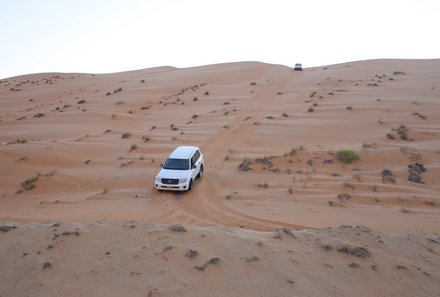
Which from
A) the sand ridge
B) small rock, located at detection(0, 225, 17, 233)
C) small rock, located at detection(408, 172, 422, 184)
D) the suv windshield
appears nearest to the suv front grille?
the suv windshield

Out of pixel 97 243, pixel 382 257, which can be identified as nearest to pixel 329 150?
pixel 382 257

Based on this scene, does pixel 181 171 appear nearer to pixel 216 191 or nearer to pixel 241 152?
pixel 216 191

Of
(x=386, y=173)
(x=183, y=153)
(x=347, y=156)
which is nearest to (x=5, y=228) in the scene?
(x=183, y=153)

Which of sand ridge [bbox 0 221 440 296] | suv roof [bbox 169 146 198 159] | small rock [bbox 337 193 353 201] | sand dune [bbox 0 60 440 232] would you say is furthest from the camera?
suv roof [bbox 169 146 198 159]

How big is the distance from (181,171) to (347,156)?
7569mm

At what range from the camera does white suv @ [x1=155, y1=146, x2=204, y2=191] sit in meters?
14.5

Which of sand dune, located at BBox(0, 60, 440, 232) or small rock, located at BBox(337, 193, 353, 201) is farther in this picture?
small rock, located at BBox(337, 193, 353, 201)

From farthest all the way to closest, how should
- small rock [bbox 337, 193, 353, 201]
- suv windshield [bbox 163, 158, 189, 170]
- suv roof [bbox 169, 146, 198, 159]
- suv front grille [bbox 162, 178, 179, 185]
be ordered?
1. suv roof [bbox 169, 146, 198, 159]
2. suv windshield [bbox 163, 158, 189, 170]
3. suv front grille [bbox 162, 178, 179, 185]
4. small rock [bbox 337, 193, 353, 201]

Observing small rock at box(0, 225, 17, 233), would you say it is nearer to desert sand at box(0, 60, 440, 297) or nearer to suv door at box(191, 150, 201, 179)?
desert sand at box(0, 60, 440, 297)

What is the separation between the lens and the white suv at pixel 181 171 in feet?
47.6

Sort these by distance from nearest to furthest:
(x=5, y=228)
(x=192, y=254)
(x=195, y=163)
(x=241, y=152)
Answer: (x=192, y=254)
(x=5, y=228)
(x=195, y=163)
(x=241, y=152)

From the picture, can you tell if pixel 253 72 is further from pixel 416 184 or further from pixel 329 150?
pixel 416 184

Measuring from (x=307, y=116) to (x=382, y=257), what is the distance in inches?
688

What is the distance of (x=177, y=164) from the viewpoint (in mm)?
15289
